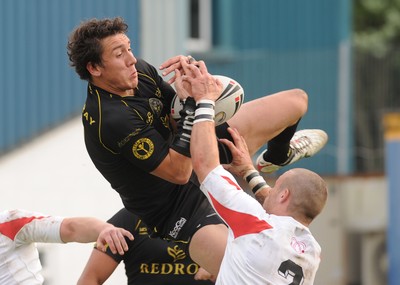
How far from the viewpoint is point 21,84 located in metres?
10.0

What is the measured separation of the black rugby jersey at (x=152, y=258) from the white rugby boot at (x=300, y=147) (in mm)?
871

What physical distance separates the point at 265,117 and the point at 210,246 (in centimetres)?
89

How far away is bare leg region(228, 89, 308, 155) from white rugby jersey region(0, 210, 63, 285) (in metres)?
1.24

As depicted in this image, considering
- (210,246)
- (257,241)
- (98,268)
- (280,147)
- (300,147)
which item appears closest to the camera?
(257,241)

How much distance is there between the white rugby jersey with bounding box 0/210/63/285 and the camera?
6.34 m

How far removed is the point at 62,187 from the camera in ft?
31.5

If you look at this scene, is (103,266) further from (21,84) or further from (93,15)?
(93,15)

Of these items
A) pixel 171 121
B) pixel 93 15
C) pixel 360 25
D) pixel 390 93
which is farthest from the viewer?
pixel 360 25

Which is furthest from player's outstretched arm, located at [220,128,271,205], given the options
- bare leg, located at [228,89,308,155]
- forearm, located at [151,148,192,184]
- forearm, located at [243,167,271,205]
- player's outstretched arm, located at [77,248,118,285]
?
player's outstretched arm, located at [77,248,118,285]

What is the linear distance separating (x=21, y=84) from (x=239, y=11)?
6.01 m

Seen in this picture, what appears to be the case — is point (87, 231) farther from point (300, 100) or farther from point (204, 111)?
point (300, 100)

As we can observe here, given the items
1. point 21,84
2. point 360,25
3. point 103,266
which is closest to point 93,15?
point 21,84

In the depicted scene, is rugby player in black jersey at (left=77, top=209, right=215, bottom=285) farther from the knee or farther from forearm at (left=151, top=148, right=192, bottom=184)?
forearm at (left=151, top=148, right=192, bottom=184)

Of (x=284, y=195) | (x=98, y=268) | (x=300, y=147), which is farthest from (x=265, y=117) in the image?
(x=98, y=268)
